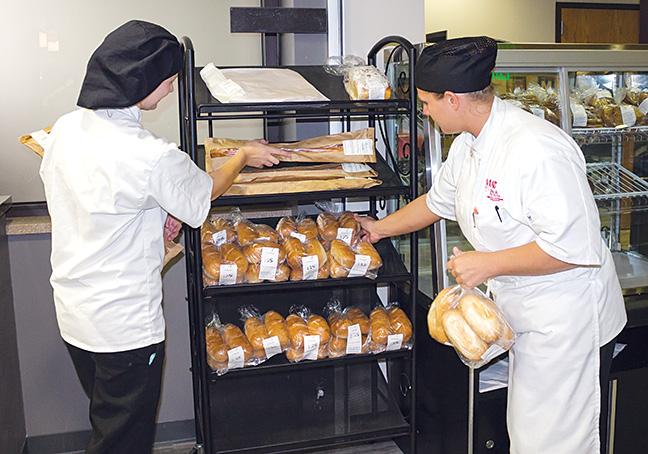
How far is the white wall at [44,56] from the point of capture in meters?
2.91

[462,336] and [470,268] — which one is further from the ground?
[470,268]

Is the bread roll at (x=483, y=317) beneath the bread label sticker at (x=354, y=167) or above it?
beneath

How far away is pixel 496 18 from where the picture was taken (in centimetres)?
654

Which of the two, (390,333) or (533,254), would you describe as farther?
(390,333)

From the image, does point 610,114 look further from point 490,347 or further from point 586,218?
point 490,347

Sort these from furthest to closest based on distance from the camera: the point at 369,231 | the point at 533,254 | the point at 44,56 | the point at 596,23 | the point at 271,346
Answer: the point at 596,23
the point at 44,56
the point at 369,231
the point at 271,346
the point at 533,254

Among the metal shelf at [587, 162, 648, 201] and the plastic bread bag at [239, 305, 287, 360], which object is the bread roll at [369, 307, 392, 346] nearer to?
the plastic bread bag at [239, 305, 287, 360]

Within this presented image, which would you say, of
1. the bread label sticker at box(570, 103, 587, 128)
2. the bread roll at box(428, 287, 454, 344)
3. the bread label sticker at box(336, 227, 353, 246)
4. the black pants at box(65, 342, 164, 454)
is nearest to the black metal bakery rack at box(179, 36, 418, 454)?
the bread label sticker at box(336, 227, 353, 246)

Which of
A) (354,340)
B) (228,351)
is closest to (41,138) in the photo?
(228,351)

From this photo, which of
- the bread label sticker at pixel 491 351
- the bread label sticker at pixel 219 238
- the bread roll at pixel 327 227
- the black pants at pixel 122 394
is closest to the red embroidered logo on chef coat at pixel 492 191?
the bread label sticker at pixel 491 351

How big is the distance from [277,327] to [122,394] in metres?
0.58

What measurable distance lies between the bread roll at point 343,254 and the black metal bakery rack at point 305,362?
62 millimetres

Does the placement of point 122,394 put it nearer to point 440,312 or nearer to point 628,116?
point 440,312

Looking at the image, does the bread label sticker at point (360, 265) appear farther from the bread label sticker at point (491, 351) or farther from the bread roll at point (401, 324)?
the bread label sticker at point (491, 351)
